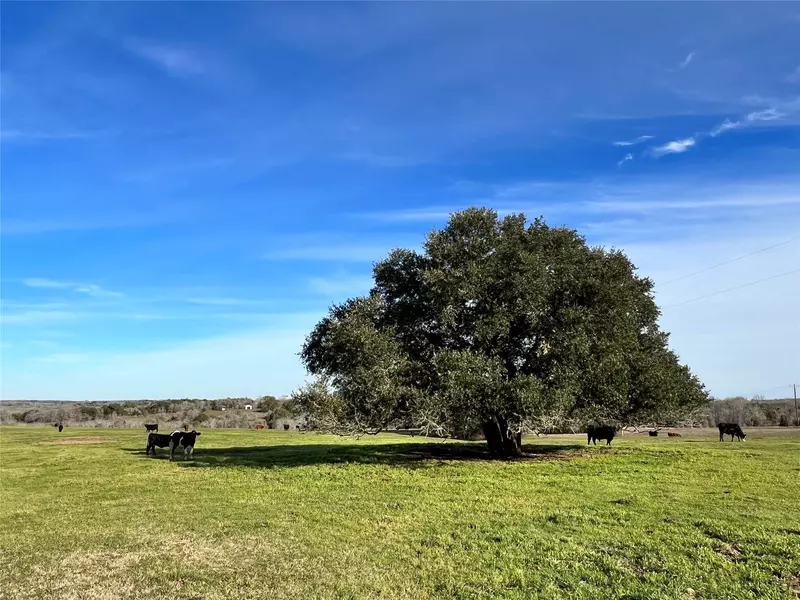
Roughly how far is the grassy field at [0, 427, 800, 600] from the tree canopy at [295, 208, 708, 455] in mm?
2600

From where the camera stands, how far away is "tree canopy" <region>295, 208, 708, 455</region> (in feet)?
74.0

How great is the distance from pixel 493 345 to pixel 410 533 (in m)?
13.4

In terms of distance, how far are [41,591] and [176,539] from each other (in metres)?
3.13

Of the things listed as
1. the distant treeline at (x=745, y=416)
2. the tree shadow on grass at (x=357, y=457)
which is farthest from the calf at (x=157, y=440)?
the distant treeline at (x=745, y=416)

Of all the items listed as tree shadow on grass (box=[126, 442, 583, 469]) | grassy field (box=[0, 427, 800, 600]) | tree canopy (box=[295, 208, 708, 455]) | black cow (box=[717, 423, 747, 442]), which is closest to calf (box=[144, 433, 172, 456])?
tree shadow on grass (box=[126, 442, 583, 469])

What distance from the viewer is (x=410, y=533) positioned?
12.0 metres

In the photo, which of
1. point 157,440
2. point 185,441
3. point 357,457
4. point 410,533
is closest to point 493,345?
point 357,457

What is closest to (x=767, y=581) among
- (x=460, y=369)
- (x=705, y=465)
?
(x=460, y=369)

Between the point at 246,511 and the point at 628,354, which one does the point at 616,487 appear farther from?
the point at 246,511

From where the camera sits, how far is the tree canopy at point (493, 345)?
888 inches

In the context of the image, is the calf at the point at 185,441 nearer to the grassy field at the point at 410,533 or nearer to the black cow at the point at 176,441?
the black cow at the point at 176,441

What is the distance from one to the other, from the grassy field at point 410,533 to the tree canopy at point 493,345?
2.60 meters

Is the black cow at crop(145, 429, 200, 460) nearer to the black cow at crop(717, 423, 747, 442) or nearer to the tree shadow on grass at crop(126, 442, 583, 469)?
the tree shadow on grass at crop(126, 442, 583, 469)

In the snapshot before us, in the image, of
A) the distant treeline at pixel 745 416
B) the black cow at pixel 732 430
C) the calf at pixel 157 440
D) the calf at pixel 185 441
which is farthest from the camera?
the distant treeline at pixel 745 416
